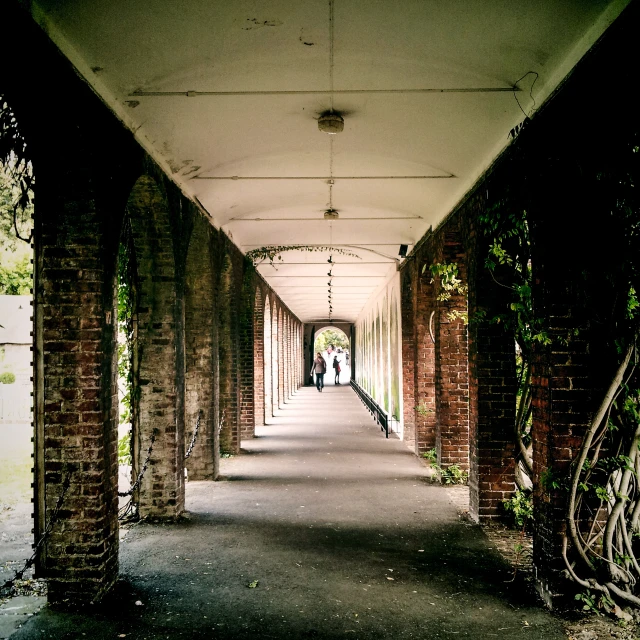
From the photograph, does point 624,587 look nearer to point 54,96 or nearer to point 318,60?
point 318,60

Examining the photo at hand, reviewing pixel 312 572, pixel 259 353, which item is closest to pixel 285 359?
pixel 259 353

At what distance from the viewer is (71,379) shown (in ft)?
13.4

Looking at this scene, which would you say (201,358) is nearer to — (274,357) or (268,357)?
(268,357)

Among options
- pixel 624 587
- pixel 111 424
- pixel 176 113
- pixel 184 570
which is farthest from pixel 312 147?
pixel 624 587

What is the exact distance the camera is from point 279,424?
1460 cm

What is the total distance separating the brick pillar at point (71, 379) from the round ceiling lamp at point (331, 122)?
1716mm

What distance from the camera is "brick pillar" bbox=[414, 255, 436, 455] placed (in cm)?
959

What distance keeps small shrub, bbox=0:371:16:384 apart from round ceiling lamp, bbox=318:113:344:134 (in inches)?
525

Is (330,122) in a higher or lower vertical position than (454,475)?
higher

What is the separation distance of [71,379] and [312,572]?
2.33 metres

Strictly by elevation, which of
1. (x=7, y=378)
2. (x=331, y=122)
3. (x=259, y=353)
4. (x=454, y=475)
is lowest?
(x=454, y=475)

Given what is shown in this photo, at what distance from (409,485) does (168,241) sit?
4.26m

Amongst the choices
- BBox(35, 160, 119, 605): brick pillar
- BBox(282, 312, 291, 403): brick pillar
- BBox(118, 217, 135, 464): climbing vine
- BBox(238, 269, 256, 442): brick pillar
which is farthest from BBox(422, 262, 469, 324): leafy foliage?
BBox(282, 312, 291, 403): brick pillar

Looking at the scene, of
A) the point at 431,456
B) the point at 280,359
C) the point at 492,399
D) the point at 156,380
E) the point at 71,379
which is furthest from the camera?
the point at 280,359
